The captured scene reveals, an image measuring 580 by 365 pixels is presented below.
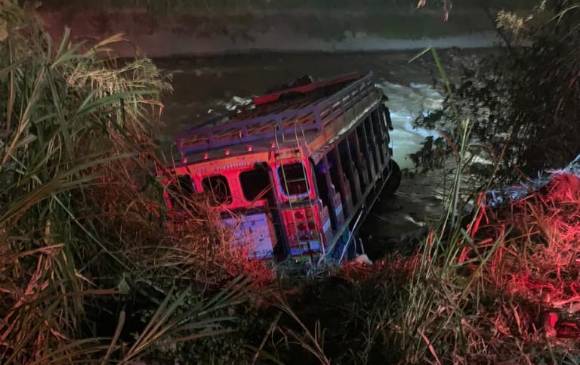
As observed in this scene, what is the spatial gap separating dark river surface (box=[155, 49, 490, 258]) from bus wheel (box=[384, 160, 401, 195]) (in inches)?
6.1

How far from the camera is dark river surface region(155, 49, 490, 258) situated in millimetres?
10320

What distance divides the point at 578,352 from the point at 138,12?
19350 millimetres

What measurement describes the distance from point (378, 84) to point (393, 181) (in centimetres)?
788

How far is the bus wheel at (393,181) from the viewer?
1072 centimetres

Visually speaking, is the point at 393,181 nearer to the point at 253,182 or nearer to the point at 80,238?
the point at 253,182

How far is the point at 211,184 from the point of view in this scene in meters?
6.50

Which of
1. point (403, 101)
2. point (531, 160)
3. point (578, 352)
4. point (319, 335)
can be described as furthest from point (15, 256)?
point (403, 101)

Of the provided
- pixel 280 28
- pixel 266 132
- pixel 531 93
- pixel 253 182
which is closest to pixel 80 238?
pixel 266 132

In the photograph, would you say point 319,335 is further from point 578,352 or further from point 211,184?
point 211,184

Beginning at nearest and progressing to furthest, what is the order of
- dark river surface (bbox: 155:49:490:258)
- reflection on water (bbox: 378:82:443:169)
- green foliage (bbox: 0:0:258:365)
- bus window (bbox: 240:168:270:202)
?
1. green foliage (bbox: 0:0:258:365)
2. bus window (bbox: 240:168:270:202)
3. dark river surface (bbox: 155:49:490:258)
4. reflection on water (bbox: 378:82:443:169)

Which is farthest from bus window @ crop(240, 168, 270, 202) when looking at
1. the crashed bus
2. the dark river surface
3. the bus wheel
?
the bus wheel

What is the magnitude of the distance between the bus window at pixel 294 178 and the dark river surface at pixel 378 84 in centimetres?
194

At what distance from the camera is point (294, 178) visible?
251 inches

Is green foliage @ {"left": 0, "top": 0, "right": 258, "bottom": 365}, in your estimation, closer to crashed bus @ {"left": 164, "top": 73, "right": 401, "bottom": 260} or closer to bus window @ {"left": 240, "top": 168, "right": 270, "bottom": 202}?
crashed bus @ {"left": 164, "top": 73, "right": 401, "bottom": 260}
